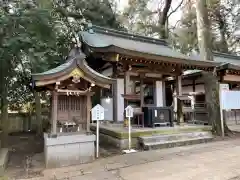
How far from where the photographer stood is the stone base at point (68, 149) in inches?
203

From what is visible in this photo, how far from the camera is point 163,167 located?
4.86 meters

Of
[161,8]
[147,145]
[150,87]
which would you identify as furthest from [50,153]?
[161,8]

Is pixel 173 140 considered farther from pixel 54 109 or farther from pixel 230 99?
pixel 54 109

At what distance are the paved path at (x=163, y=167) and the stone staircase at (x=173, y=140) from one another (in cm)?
55

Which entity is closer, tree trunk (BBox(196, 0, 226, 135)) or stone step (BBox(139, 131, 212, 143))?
stone step (BBox(139, 131, 212, 143))

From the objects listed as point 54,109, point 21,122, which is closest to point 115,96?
point 54,109

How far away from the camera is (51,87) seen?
5383mm

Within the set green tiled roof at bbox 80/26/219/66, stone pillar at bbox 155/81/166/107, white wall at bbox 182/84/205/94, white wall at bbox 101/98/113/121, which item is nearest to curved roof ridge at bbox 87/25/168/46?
green tiled roof at bbox 80/26/219/66

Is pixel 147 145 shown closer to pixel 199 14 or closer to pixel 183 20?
pixel 199 14

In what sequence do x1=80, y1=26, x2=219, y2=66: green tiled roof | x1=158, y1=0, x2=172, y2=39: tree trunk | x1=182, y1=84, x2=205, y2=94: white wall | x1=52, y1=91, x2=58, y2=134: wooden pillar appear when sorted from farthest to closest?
x1=158, y1=0, x2=172, y2=39: tree trunk → x1=182, y1=84, x2=205, y2=94: white wall → x1=80, y1=26, x2=219, y2=66: green tiled roof → x1=52, y1=91, x2=58, y2=134: wooden pillar

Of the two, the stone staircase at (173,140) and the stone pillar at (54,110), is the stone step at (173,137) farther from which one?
the stone pillar at (54,110)

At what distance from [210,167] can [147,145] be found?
2.33 m

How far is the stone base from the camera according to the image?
517cm

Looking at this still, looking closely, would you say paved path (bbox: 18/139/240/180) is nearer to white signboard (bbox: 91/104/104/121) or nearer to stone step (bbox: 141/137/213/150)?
stone step (bbox: 141/137/213/150)
